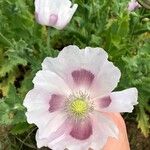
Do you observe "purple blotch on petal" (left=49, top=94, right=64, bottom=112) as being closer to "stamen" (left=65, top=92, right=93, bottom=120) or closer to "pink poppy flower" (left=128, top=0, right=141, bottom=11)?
"stamen" (left=65, top=92, right=93, bottom=120)

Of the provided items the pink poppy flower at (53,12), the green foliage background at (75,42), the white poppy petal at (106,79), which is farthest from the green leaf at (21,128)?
the white poppy petal at (106,79)

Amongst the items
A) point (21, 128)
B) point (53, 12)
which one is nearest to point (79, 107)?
point (53, 12)

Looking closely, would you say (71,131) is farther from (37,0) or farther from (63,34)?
(63,34)

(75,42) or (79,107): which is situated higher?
(79,107)

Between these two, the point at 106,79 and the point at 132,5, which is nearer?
the point at 106,79

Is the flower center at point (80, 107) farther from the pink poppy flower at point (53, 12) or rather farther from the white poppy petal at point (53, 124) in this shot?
the pink poppy flower at point (53, 12)

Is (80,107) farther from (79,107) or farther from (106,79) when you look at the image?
(106,79)

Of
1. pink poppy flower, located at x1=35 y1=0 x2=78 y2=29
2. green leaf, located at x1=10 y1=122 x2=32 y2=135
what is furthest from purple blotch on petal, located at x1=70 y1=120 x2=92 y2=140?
green leaf, located at x1=10 y1=122 x2=32 y2=135

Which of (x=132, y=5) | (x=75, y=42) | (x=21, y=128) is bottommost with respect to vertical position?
(x=21, y=128)


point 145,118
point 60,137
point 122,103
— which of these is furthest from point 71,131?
point 145,118
